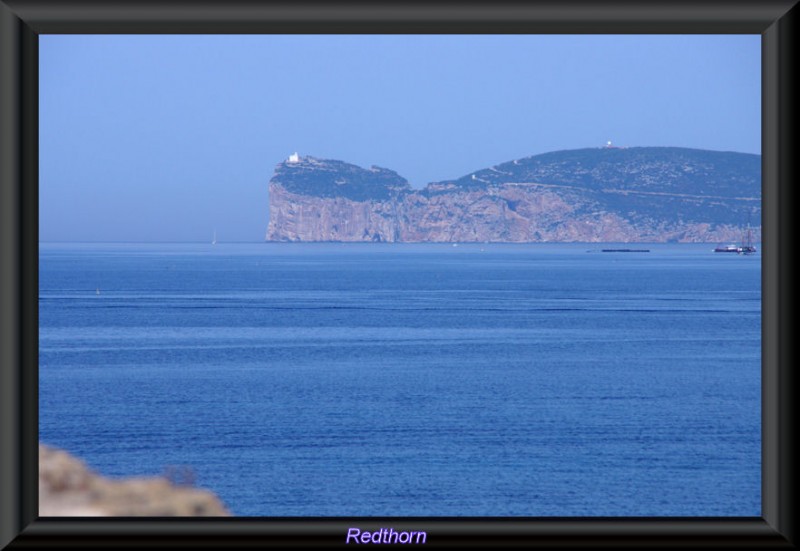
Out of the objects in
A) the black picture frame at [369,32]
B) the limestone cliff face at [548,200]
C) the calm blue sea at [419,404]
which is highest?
the limestone cliff face at [548,200]

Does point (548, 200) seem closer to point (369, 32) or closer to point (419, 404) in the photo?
point (419, 404)

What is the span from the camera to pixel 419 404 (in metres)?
30.0

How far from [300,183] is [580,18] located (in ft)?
572

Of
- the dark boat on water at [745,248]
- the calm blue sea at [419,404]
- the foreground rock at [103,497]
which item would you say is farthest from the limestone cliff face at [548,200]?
the foreground rock at [103,497]

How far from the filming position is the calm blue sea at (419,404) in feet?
71.8

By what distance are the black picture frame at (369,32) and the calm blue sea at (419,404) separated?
17517 millimetres

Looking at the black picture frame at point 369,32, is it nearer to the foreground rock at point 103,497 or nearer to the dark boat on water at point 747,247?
the foreground rock at point 103,497

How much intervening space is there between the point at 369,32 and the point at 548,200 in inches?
6678

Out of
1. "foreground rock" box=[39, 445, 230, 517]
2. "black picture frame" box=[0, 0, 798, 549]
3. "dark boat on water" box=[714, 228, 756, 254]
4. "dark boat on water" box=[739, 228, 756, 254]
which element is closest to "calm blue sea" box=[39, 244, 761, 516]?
"foreground rock" box=[39, 445, 230, 517]

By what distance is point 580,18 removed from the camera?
2.59 metres

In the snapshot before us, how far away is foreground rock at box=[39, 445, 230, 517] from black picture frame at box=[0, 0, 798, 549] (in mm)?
189

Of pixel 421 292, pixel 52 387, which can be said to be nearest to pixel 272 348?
pixel 52 387

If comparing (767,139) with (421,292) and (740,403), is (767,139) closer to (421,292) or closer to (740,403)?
(740,403)

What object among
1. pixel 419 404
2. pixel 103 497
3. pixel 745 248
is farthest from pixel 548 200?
pixel 103 497
